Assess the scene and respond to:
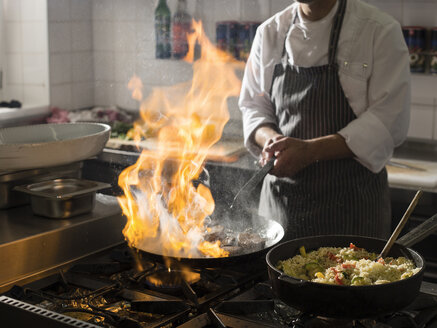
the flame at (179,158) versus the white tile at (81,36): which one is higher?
the white tile at (81,36)

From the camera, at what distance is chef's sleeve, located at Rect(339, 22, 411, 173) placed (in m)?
2.07

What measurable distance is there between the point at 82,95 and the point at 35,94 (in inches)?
13.0

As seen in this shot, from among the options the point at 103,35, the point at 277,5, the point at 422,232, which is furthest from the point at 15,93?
the point at 422,232

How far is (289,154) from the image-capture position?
2.08 metres

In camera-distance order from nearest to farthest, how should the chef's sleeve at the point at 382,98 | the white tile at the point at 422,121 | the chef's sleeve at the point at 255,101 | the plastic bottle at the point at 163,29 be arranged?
the chef's sleeve at the point at 382,98 → the chef's sleeve at the point at 255,101 → the white tile at the point at 422,121 → the plastic bottle at the point at 163,29

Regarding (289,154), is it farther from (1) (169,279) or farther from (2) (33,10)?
(2) (33,10)

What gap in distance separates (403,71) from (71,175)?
3.71 ft

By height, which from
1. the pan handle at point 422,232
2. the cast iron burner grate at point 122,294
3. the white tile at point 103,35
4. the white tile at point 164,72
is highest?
the white tile at point 103,35

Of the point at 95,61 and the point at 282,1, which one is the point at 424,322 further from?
the point at 95,61

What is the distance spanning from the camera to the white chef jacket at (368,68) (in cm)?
208

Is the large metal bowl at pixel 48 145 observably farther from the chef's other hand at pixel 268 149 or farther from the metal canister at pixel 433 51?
the metal canister at pixel 433 51

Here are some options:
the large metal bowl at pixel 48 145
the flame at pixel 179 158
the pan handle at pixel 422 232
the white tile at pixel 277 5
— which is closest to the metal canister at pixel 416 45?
the white tile at pixel 277 5

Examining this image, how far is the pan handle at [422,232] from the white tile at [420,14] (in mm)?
2087

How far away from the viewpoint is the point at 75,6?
4.14 m
